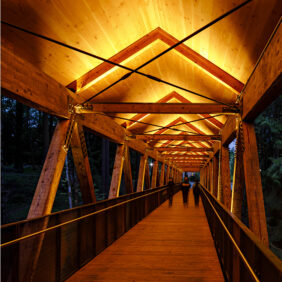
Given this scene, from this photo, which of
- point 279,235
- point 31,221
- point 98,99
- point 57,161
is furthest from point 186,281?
point 279,235

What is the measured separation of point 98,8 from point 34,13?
41.2 inches

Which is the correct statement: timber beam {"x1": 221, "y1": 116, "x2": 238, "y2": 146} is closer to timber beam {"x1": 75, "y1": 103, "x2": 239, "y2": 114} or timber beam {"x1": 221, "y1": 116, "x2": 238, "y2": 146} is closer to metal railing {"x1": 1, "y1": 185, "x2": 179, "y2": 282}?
timber beam {"x1": 75, "y1": 103, "x2": 239, "y2": 114}

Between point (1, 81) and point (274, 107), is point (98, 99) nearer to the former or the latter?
point (1, 81)

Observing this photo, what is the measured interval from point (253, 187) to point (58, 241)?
3769mm

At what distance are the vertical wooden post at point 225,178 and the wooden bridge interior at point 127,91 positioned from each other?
2183 millimetres

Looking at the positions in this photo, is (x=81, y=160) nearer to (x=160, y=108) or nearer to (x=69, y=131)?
(x=69, y=131)

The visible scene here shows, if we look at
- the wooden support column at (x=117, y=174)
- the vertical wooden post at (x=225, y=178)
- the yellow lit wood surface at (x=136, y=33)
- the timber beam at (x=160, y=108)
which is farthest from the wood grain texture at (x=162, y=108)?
the wooden support column at (x=117, y=174)

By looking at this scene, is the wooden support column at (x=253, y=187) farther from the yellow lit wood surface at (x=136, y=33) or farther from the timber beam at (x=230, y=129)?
the yellow lit wood surface at (x=136, y=33)

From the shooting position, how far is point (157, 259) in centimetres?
516

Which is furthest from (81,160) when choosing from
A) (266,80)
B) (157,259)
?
(266,80)

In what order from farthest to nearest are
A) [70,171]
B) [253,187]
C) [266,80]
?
[70,171]
[253,187]
[266,80]

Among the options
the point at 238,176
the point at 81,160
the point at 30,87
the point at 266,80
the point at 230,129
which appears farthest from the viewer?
the point at 230,129

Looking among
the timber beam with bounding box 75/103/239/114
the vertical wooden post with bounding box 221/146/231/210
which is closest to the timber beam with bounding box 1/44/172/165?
the timber beam with bounding box 75/103/239/114

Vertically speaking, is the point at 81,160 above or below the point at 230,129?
below
